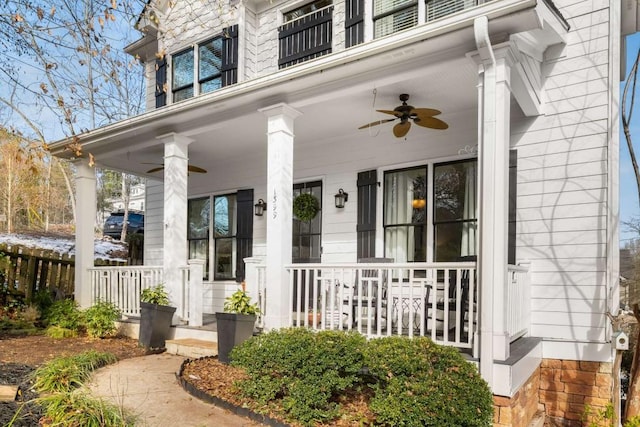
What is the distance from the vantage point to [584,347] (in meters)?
4.52

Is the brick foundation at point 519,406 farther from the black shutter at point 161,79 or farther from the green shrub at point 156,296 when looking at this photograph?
the black shutter at point 161,79

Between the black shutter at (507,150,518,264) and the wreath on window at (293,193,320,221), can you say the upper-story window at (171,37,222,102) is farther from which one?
the black shutter at (507,150,518,264)

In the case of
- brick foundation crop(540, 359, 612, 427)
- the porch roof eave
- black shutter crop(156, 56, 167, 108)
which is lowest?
brick foundation crop(540, 359, 612, 427)

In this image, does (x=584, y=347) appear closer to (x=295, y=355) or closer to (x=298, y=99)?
(x=295, y=355)

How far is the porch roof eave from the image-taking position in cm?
361

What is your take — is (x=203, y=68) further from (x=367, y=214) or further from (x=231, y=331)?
(x=231, y=331)

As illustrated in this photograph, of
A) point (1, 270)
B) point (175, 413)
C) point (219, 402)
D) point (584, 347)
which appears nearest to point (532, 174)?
point (584, 347)

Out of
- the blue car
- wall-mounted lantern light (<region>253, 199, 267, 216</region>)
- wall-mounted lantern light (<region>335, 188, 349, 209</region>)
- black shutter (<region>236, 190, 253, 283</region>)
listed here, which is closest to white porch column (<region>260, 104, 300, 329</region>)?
wall-mounted lantern light (<region>335, 188, 349, 209</region>)

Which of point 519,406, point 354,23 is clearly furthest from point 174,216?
point 519,406

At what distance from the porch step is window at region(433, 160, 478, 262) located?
312 centimetres

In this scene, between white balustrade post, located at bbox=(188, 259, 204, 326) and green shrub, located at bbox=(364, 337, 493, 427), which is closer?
green shrub, located at bbox=(364, 337, 493, 427)

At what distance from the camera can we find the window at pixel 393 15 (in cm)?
619

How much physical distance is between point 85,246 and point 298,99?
15.9 ft

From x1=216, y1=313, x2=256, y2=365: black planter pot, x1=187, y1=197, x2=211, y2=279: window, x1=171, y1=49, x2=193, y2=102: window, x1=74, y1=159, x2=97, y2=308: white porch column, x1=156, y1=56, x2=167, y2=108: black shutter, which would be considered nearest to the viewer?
x1=216, y1=313, x2=256, y2=365: black planter pot
